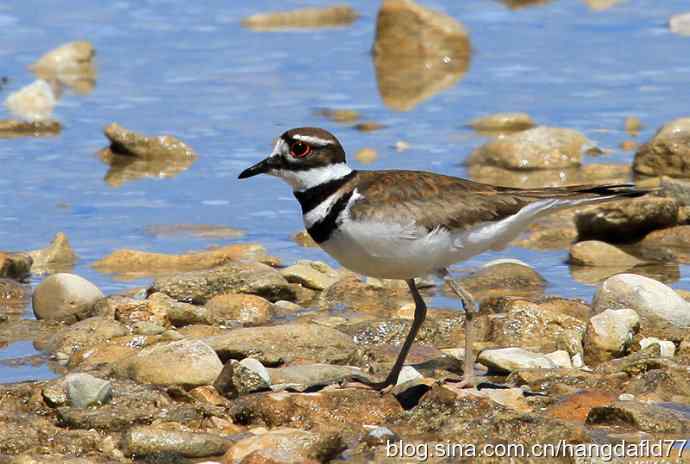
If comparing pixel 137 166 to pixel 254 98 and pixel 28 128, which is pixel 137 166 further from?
pixel 254 98

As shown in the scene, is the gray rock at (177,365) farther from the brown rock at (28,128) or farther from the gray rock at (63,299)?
the brown rock at (28,128)

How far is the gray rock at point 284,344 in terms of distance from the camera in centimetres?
834

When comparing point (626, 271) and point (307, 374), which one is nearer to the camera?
point (307, 374)

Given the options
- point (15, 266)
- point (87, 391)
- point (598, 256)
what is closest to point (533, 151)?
point (598, 256)

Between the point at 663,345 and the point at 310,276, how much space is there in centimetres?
280

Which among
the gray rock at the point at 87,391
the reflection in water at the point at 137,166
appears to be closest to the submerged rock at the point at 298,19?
the reflection in water at the point at 137,166

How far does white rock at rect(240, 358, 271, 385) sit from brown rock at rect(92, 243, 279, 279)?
10.5 ft

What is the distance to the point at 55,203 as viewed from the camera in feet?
42.2

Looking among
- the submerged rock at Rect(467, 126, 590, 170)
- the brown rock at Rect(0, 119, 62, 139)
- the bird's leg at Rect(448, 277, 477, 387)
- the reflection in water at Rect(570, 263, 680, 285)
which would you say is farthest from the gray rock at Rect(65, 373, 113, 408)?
the brown rock at Rect(0, 119, 62, 139)

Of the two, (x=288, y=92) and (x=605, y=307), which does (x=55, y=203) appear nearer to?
(x=288, y=92)

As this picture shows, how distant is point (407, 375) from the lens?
791cm

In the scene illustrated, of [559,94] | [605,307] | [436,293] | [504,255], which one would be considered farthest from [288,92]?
[605,307]

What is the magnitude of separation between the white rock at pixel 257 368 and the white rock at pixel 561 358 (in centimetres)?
160

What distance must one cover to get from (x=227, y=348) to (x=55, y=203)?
495 cm
